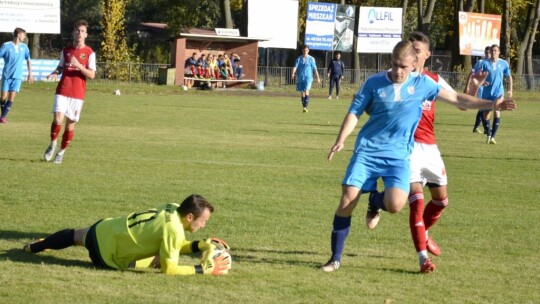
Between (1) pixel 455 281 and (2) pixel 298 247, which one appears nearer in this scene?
(1) pixel 455 281

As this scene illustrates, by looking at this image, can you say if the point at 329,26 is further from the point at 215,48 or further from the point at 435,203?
the point at 435,203

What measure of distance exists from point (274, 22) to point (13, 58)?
29.9 meters

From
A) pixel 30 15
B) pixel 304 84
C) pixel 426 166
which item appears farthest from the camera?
pixel 30 15

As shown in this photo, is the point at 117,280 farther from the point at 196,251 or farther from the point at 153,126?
the point at 153,126

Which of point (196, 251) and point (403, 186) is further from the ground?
point (403, 186)

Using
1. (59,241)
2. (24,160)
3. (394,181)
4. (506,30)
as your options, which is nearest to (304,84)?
(24,160)

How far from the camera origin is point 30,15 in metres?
45.3

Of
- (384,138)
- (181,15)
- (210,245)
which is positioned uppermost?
(181,15)

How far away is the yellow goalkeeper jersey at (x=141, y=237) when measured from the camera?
23.4 ft

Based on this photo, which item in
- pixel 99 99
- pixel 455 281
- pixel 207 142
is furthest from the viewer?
pixel 99 99

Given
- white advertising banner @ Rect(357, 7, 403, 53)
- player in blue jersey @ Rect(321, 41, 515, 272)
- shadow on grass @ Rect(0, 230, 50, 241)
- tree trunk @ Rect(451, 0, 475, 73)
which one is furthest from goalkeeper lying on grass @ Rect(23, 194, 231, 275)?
tree trunk @ Rect(451, 0, 475, 73)

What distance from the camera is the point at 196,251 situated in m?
7.59

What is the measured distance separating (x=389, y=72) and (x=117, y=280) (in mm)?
2716

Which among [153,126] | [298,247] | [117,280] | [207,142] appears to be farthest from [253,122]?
[117,280]
